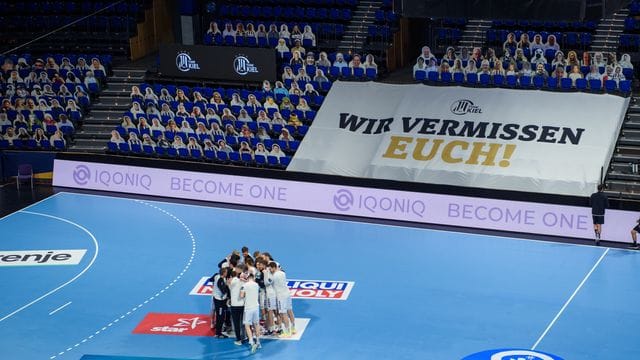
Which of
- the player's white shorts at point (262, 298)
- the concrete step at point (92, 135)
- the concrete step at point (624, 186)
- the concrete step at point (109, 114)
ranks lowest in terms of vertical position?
the player's white shorts at point (262, 298)

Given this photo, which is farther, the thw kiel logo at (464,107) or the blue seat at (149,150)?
the blue seat at (149,150)

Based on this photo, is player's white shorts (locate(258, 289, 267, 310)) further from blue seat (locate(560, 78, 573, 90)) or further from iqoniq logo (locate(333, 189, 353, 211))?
blue seat (locate(560, 78, 573, 90))

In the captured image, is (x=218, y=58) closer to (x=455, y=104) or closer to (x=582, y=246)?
(x=455, y=104)

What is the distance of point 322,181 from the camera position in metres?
32.6

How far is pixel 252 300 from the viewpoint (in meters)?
22.0

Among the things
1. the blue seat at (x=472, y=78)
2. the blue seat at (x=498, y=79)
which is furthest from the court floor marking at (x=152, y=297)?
the blue seat at (x=498, y=79)

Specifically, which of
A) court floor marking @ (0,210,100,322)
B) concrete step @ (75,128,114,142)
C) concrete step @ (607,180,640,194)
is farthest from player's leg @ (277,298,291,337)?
concrete step @ (75,128,114,142)

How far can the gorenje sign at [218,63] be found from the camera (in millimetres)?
38125

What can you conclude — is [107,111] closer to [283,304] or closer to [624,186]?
[624,186]

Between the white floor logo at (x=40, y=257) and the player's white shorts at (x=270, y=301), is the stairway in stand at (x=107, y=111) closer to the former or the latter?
the white floor logo at (x=40, y=257)

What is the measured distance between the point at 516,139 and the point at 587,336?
11.3 meters

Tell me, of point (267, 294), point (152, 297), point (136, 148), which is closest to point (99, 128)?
point (136, 148)

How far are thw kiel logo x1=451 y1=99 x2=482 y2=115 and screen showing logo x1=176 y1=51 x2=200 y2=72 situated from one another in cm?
1005

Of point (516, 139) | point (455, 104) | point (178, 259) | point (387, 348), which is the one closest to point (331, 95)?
point (455, 104)
